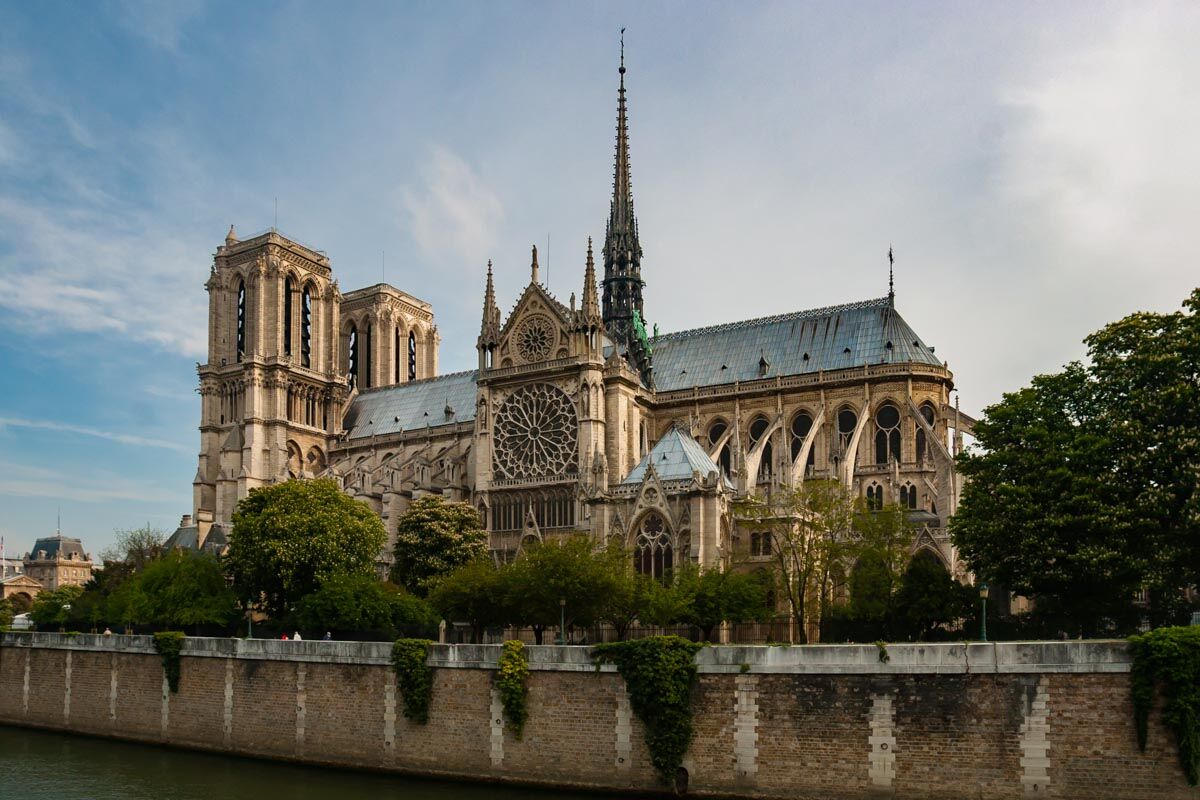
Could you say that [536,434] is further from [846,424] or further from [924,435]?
[924,435]

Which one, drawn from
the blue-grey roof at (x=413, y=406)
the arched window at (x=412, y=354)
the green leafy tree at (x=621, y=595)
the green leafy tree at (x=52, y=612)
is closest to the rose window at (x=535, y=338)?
the blue-grey roof at (x=413, y=406)

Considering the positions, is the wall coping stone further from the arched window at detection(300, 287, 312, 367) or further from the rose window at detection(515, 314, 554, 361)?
the arched window at detection(300, 287, 312, 367)

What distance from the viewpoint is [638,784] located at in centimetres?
3002

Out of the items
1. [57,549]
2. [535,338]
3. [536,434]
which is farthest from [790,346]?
[57,549]

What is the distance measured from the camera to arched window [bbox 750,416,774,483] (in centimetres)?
6160

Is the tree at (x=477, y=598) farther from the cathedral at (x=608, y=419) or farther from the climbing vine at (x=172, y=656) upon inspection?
the climbing vine at (x=172, y=656)

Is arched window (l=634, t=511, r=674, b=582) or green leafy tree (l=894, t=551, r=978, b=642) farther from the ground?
arched window (l=634, t=511, r=674, b=582)

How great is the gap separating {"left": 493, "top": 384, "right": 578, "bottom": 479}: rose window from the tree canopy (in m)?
28.7

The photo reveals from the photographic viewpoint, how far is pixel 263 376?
3172 inches

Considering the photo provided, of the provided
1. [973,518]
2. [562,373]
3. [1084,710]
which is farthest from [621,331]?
[1084,710]

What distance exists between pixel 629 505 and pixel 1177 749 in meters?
27.4

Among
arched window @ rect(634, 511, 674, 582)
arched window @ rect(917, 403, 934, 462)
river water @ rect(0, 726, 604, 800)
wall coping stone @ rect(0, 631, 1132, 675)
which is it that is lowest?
river water @ rect(0, 726, 604, 800)

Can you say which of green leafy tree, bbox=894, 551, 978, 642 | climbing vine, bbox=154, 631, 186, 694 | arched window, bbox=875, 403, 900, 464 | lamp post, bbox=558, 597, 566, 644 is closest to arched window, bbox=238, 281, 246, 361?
climbing vine, bbox=154, 631, 186, 694

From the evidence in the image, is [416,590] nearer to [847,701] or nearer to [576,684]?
[576,684]
